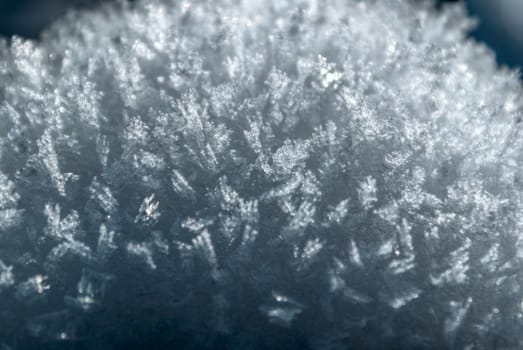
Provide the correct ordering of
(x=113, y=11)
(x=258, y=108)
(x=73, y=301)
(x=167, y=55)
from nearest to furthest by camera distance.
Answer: (x=73, y=301) → (x=258, y=108) → (x=167, y=55) → (x=113, y=11)

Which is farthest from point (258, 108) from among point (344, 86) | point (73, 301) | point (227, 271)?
point (73, 301)

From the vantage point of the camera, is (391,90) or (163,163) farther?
(391,90)

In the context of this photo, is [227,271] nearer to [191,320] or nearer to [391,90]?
[191,320]

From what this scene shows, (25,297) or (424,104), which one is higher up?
(424,104)

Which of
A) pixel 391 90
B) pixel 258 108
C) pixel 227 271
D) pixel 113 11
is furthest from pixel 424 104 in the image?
pixel 113 11

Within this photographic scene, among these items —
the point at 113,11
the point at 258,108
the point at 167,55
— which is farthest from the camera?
the point at 113,11

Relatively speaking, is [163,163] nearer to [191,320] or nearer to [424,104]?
[191,320]

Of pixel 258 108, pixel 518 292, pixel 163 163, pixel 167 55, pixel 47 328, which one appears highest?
pixel 167 55
